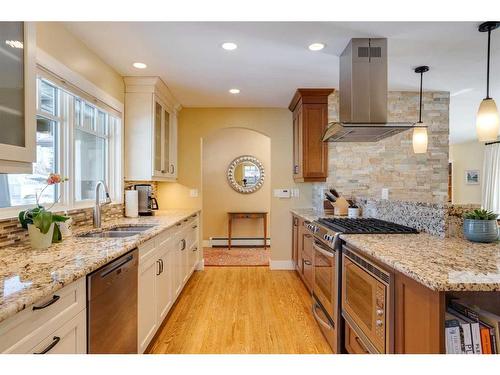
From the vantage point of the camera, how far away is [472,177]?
25.6 ft

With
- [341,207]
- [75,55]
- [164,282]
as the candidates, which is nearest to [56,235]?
[164,282]

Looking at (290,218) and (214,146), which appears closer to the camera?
(290,218)

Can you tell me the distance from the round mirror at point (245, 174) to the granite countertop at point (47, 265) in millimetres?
4229

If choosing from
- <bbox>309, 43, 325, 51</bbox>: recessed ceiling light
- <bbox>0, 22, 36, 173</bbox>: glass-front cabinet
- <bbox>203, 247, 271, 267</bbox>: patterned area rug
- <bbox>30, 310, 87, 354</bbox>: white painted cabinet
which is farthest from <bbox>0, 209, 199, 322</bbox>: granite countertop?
<bbox>203, 247, 271, 267</bbox>: patterned area rug

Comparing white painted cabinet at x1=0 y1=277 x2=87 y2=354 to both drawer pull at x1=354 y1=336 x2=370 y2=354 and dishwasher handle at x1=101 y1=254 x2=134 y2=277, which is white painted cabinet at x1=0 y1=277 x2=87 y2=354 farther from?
drawer pull at x1=354 y1=336 x2=370 y2=354

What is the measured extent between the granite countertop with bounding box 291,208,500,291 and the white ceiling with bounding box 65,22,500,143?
1.58 m

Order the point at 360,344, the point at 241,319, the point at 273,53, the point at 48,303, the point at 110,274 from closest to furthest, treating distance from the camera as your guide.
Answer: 1. the point at 48,303
2. the point at 110,274
3. the point at 360,344
4. the point at 273,53
5. the point at 241,319

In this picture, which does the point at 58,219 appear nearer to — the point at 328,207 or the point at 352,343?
the point at 352,343

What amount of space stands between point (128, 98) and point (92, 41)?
0.96 m

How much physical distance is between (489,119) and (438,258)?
135cm

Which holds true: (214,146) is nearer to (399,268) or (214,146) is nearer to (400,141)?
(400,141)

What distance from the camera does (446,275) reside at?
3.64ft

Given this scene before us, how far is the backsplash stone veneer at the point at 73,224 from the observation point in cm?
168
